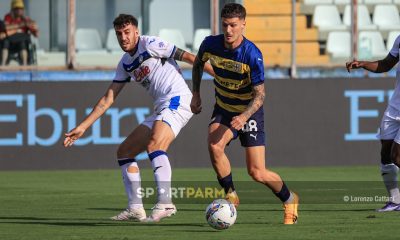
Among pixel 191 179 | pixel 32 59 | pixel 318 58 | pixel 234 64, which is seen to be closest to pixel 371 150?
pixel 318 58

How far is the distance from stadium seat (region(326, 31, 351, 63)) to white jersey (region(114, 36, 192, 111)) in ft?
32.6

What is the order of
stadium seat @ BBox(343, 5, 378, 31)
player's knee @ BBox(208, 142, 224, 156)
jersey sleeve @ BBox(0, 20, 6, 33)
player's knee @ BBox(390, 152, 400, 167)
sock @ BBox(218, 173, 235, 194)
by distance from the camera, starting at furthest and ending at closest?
stadium seat @ BBox(343, 5, 378, 31) → jersey sleeve @ BBox(0, 20, 6, 33) → player's knee @ BBox(390, 152, 400, 167) → sock @ BBox(218, 173, 235, 194) → player's knee @ BBox(208, 142, 224, 156)

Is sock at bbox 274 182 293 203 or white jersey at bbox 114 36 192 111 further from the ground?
white jersey at bbox 114 36 192 111

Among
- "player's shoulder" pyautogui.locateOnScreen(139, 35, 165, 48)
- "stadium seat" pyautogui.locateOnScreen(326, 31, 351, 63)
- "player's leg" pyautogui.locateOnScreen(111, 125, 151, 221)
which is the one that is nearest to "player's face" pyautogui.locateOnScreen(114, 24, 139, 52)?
"player's shoulder" pyautogui.locateOnScreen(139, 35, 165, 48)

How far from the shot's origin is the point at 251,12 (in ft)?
72.8

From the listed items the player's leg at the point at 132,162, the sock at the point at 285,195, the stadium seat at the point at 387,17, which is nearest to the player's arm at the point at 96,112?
the player's leg at the point at 132,162

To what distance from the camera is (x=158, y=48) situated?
39.1 feet

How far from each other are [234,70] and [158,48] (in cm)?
104

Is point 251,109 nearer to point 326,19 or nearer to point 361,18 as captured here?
point 361,18

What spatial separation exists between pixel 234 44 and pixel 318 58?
1091 cm

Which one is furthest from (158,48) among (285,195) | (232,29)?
(285,195)

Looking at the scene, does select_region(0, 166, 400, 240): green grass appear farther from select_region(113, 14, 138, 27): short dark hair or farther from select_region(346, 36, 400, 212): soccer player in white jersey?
select_region(113, 14, 138, 27): short dark hair

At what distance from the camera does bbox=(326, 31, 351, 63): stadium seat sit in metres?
21.7

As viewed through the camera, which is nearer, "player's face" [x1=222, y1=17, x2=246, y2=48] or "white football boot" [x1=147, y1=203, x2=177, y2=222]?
"player's face" [x1=222, y1=17, x2=246, y2=48]
